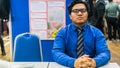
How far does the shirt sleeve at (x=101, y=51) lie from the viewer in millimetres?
2618

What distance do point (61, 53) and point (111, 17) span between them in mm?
6141

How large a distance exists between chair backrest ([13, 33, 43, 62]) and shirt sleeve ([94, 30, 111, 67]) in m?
0.81

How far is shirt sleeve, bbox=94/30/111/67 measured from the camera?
2618 mm

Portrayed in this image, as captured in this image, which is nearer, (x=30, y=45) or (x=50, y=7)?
(x=30, y=45)

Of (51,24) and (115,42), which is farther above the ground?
(51,24)

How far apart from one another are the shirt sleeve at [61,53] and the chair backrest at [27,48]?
58 centimetres

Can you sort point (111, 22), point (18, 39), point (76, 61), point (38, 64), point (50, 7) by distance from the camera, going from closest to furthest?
1. point (76, 61)
2. point (38, 64)
3. point (18, 39)
4. point (50, 7)
5. point (111, 22)

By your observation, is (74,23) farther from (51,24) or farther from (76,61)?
(51,24)

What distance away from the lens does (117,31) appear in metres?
9.73

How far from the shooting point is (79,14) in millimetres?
2836

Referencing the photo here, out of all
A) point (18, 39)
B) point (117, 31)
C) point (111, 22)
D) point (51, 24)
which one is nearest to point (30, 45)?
point (18, 39)

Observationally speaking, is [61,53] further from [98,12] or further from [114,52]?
[98,12]

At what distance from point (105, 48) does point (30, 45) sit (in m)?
1.00

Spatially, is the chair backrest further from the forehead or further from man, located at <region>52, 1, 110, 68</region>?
the forehead
